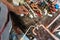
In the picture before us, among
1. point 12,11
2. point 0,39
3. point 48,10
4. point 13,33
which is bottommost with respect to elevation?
point 0,39

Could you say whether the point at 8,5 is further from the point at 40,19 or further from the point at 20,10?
the point at 40,19

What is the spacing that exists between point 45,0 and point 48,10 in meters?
0.07

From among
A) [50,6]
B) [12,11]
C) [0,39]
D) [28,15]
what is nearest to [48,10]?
[50,6]

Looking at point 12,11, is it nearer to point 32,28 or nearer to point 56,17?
point 32,28

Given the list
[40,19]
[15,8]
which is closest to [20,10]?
[15,8]

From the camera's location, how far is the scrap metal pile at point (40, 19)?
43.8 inches

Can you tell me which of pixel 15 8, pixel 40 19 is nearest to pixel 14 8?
pixel 15 8

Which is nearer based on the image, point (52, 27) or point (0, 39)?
point (0, 39)

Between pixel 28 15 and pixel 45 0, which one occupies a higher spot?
pixel 45 0

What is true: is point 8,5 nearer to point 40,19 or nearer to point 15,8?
point 15,8

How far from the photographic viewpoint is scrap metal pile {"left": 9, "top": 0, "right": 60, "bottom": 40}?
111 cm

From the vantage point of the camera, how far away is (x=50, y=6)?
1.15 m

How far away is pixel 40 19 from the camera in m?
1.14

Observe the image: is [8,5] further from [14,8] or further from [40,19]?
[40,19]
